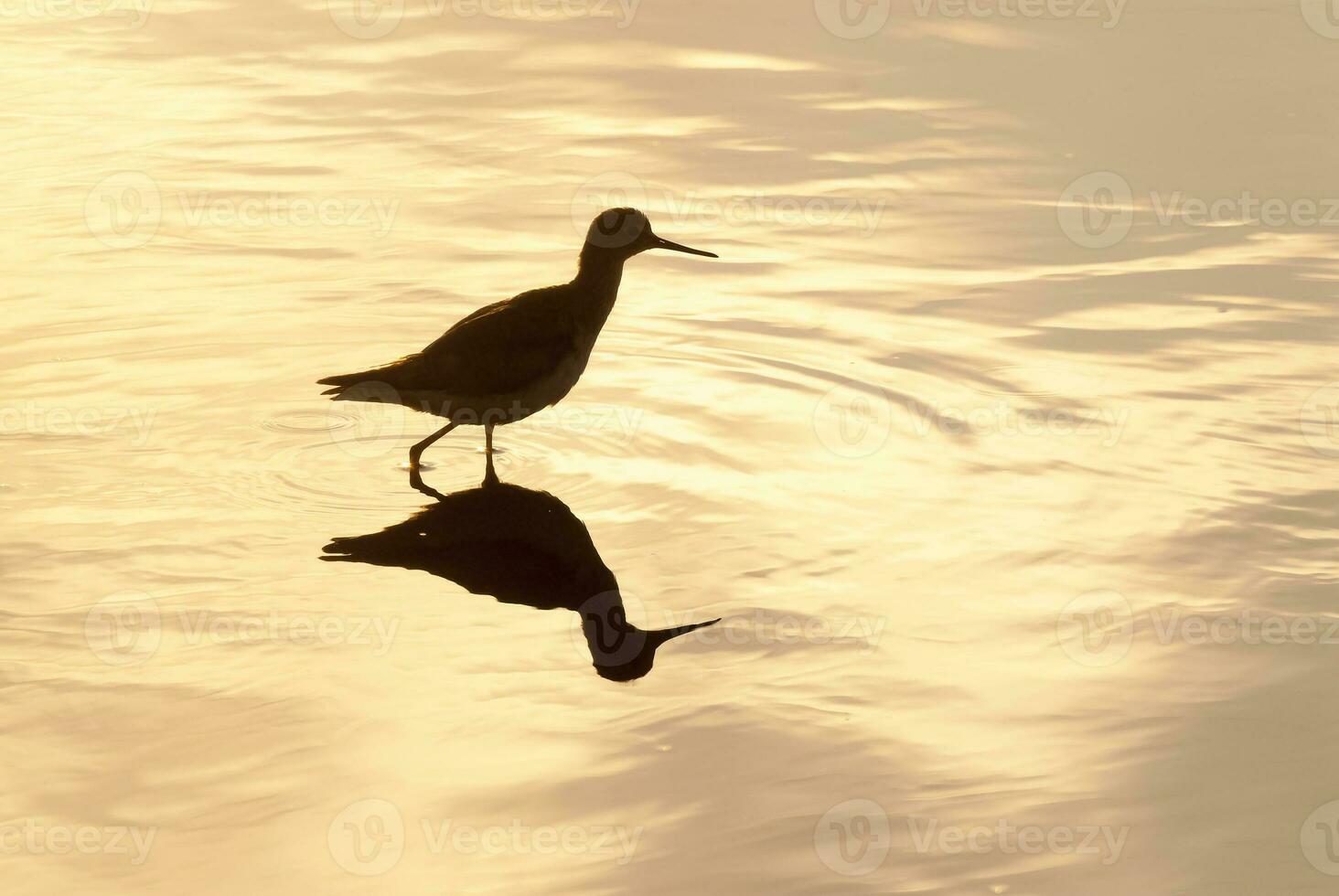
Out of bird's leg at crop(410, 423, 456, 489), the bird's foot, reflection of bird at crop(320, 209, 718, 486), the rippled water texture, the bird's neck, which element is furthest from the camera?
the bird's neck

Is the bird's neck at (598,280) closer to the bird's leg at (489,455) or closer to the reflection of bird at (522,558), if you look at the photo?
the bird's leg at (489,455)

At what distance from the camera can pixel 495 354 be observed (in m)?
8.84

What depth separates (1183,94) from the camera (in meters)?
14.3

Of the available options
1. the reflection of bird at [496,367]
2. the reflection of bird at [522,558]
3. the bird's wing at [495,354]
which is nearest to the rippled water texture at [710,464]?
the reflection of bird at [522,558]

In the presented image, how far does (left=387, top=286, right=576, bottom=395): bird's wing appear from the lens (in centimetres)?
878

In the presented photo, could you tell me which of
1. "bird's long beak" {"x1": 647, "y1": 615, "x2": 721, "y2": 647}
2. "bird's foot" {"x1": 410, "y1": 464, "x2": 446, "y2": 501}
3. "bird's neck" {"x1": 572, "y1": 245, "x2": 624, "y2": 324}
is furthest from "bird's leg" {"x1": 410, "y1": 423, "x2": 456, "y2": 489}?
"bird's long beak" {"x1": 647, "y1": 615, "x2": 721, "y2": 647}

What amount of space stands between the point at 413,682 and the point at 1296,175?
339 inches

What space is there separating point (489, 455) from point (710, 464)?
3.79 feet

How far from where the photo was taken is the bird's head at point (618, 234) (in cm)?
929

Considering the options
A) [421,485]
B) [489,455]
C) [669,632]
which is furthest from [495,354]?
[669,632]

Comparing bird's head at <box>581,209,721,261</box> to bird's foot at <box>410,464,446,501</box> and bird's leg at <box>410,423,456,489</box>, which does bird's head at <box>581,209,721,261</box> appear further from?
bird's foot at <box>410,464,446,501</box>

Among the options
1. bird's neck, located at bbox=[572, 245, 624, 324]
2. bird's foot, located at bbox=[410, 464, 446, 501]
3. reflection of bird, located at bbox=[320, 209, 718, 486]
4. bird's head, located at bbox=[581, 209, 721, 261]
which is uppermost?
bird's head, located at bbox=[581, 209, 721, 261]

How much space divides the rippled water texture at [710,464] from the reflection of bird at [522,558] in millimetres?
58

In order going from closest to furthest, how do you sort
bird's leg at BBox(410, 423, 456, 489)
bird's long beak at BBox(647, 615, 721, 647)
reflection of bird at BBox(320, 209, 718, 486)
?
bird's long beak at BBox(647, 615, 721, 647) → reflection of bird at BBox(320, 209, 718, 486) → bird's leg at BBox(410, 423, 456, 489)
